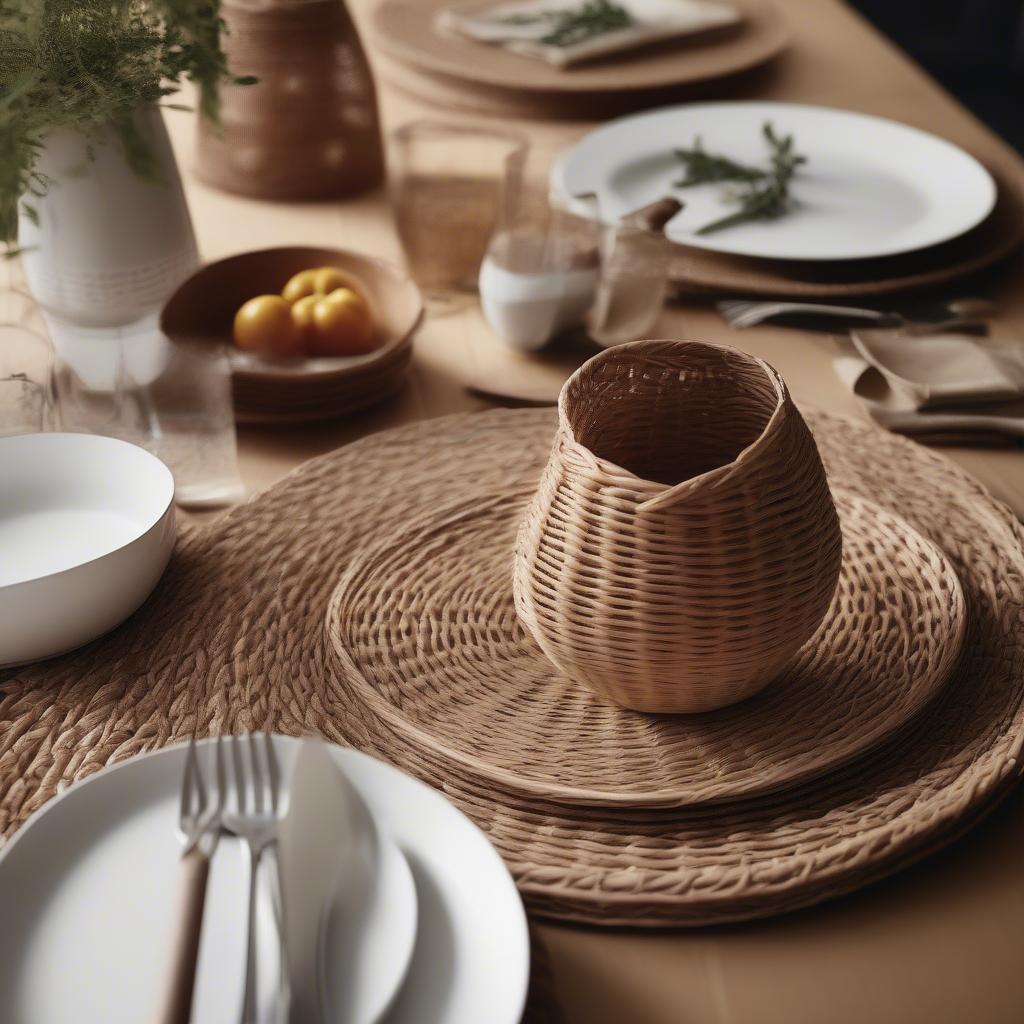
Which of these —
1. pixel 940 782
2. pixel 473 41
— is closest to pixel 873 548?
pixel 940 782

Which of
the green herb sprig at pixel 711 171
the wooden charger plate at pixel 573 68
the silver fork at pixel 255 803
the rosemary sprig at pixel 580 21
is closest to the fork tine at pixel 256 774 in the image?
the silver fork at pixel 255 803

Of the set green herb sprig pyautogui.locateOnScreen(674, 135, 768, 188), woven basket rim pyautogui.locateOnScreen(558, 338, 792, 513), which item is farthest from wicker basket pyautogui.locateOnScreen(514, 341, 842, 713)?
green herb sprig pyautogui.locateOnScreen(674, 135, 768, 188)

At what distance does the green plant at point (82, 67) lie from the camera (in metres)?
0.71

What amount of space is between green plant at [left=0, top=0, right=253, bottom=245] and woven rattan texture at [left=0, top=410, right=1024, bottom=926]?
24cm

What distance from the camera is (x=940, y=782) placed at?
0.55 meters

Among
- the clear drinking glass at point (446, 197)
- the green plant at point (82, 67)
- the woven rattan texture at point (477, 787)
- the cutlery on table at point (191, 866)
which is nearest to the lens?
the cutlery on table at point (191, 866)

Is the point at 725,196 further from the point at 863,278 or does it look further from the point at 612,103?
the point at 612,103

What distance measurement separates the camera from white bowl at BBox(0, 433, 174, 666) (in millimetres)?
613

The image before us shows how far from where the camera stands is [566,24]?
1.46 metres

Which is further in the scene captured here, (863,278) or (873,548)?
(863,278)

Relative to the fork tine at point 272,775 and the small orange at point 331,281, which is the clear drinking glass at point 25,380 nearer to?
the small orange at point 331,281

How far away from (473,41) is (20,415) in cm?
87

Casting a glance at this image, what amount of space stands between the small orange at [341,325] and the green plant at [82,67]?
0.50 ft

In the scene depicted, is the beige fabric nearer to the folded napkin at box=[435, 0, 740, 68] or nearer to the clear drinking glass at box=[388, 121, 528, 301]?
the clear drinking glass at box=[388, 121, 528, 301]
